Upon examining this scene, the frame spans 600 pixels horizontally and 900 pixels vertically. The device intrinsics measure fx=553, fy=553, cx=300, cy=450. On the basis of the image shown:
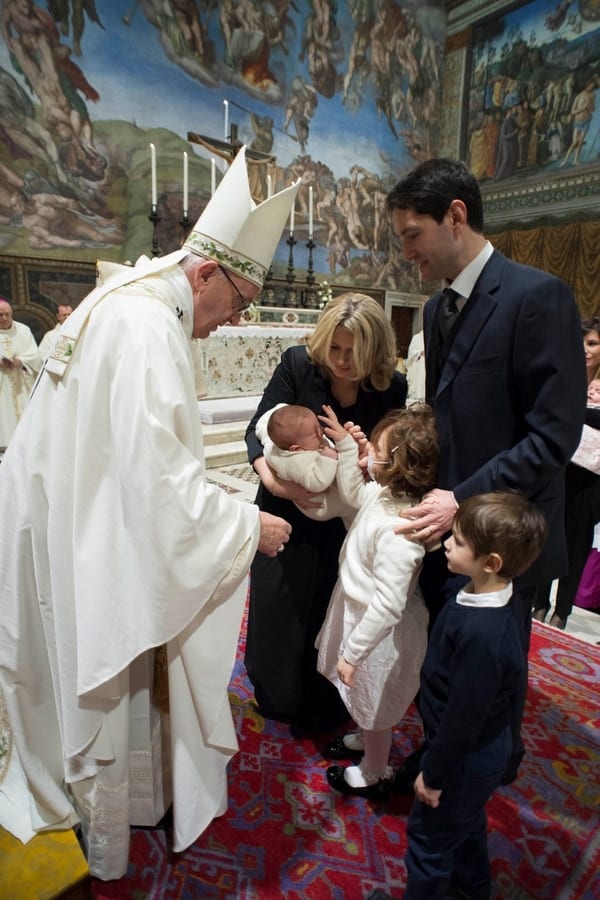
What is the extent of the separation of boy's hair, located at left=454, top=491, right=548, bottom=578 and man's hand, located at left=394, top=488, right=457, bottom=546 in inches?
7.7

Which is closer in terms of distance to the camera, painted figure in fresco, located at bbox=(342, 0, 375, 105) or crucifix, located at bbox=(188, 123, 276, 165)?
crucifix, located at bbox=(188, 123, 276, 165)

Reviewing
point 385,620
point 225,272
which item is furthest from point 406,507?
point 225,272

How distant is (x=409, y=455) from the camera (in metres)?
1.68

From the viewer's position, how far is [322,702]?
7.57ft

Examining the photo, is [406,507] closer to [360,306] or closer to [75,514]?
[360,306]

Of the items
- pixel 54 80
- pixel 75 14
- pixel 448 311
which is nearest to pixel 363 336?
pixel 448 311

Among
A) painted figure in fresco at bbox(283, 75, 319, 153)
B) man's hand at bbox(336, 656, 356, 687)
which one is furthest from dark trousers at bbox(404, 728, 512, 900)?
painted figure in fresco at bbox(283, 75, 319, 153)

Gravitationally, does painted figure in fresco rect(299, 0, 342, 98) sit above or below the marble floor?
above

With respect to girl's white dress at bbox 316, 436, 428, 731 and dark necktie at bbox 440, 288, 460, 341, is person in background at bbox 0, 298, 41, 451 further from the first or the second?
dark necktie at bbox 440, 288, 460, 341

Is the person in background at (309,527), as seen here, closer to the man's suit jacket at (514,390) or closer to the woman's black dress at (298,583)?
Result: the woman's black dress at (298,583)

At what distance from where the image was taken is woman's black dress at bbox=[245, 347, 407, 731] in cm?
210

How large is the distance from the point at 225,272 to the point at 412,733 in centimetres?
202

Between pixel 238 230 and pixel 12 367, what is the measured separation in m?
5.90

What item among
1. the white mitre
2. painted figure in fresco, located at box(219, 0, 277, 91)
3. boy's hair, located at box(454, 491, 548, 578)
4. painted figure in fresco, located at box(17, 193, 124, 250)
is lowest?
boy's hair, located at box(454, 491, 548, 578)
